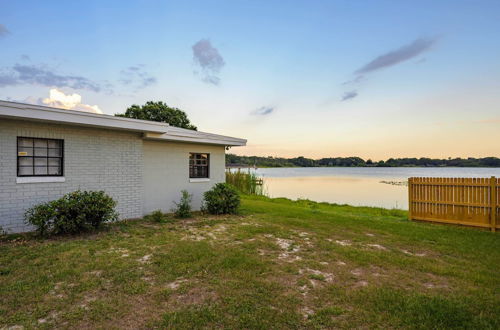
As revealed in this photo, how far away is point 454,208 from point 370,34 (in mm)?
8497

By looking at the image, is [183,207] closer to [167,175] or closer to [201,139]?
[167,175]

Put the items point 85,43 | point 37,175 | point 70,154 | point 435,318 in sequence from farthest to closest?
point 85,43 → point 70,154 → point 37,175 → point 435,318

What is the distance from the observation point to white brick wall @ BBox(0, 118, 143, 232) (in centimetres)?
606

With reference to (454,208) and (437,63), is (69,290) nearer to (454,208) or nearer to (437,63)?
(454,208)

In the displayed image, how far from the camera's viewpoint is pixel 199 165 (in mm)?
10469

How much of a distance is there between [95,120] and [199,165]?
4276mm

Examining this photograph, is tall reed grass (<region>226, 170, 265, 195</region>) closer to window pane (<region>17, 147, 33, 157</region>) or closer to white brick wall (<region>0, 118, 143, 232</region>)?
white brick wall (<region>0, 118, 143, 232</region>)

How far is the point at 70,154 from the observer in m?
7.00

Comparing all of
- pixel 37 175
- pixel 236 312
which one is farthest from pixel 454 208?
pixel 37 175

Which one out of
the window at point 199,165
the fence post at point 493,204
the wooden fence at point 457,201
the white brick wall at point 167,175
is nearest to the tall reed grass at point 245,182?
the window at point 199,165

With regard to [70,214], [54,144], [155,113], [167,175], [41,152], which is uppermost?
[155,113]

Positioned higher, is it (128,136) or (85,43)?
(85,43)

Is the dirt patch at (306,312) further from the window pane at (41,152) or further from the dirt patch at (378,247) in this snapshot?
the window pane at (41,152)

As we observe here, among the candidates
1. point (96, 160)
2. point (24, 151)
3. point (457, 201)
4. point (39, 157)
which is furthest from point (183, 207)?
point (457, 201)
